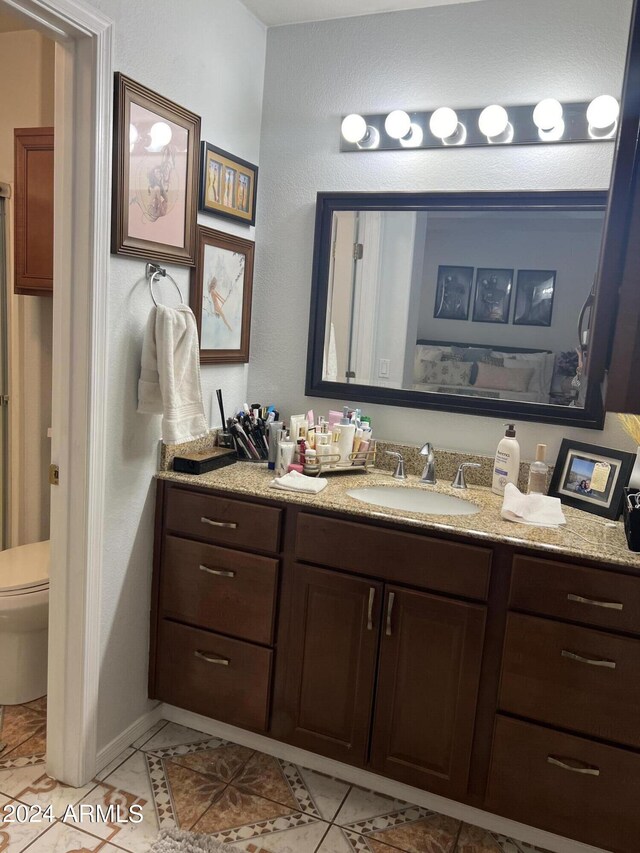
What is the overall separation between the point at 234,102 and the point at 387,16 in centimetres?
57

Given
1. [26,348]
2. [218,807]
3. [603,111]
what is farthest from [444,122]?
[218,807]

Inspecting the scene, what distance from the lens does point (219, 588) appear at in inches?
78.7

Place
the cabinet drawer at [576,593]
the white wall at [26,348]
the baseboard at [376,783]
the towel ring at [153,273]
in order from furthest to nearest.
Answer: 1. the white wall at [26,348]
2. the towel ring at [153,273]
3. the baseboard at [376,783]
4. the cabinet drawer at [576,593]

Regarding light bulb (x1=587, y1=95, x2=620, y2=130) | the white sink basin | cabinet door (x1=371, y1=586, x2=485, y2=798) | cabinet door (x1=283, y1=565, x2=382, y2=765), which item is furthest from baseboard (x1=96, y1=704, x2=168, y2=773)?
light bulb (x1=587, y1=95, x2=620, y2=130)

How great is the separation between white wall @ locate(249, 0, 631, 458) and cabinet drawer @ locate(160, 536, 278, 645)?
680mm

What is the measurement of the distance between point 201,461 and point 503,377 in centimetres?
100

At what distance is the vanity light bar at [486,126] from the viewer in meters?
1.93

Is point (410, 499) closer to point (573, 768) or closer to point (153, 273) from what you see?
point (573, 768)

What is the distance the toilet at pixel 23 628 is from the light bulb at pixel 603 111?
2.22 metres

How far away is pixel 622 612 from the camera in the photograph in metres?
1.56

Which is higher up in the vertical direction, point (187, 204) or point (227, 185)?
point (227, 185)

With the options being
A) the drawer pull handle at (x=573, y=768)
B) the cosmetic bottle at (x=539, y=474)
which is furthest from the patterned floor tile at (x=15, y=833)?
the cosmetic bottle at (x=539, y=474)

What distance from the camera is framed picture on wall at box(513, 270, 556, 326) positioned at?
6.65 ft

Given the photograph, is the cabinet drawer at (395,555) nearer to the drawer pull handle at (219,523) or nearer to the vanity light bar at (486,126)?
the drawer pull handle at (219,523)
